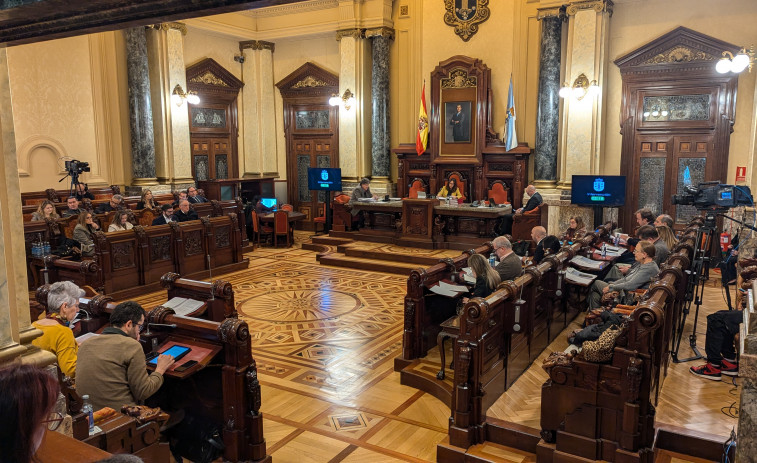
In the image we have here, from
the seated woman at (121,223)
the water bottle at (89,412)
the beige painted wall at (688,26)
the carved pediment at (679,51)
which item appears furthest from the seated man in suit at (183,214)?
the carved pediment at (679,51)

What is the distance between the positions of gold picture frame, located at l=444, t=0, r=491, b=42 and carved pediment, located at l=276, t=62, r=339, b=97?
3.14 meters

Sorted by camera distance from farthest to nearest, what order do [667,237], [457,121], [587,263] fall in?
[457,121] < [667,237] < [587,263]

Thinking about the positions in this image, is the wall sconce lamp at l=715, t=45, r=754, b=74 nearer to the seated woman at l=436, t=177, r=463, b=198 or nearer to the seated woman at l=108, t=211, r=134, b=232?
the seated woman at l=436, t=177, r=463, b=198

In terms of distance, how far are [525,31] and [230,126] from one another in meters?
7.33

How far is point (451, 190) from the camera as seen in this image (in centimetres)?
1246

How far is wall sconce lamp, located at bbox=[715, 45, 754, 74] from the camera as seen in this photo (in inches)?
344

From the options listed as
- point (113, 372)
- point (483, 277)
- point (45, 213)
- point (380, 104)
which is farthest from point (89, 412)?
point (380, 104)

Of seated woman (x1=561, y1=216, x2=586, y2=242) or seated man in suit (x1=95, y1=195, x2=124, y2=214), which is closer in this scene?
seated woman (x1=561, y1=216, x2=586, y2=242)

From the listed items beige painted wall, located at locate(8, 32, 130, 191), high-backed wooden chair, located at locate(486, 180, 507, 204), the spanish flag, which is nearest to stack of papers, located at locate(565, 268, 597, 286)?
high-backed wooden chair, located at locate(486, 180, 507, 204)

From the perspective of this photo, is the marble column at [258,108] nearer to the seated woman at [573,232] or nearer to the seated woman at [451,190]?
the seated woman at [451,190]

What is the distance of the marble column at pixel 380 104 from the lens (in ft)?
43.9

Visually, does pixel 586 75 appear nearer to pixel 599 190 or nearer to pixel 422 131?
pixel 599 190

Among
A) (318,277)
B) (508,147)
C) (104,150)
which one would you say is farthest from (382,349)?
(104,150)

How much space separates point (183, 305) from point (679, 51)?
9.61m
